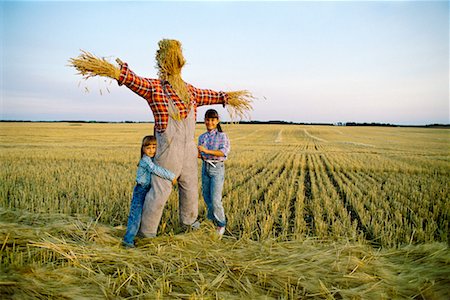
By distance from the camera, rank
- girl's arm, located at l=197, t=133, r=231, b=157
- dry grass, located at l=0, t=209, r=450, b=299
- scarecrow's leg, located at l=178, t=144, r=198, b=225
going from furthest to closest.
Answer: girl's arm, located at l=197, t=133, r=231, b=157, scarecrow's leg, located at l=178, t=144, r=198, b=225, dry grass, located at l=0, t=209, r=450, b=299

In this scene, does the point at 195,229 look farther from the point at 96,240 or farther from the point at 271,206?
the point at 271,206

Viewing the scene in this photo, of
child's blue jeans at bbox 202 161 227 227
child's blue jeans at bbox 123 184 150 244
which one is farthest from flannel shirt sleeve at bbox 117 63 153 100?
child's blue jeans at bbox 202 161 227 227

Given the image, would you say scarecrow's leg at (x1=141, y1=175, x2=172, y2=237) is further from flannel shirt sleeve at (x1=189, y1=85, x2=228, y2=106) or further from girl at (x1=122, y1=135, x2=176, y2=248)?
flannel shirt sleeve at (x1=189, y1=85, x2=228, y2=106)

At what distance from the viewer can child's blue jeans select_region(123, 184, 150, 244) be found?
356cm

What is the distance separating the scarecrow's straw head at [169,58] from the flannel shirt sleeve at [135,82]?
209 mm


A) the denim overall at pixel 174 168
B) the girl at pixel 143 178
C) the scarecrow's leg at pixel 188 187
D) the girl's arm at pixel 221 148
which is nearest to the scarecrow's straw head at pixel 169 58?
the denim overall at pixel 174 168

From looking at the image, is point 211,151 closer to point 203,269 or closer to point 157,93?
point 157,93

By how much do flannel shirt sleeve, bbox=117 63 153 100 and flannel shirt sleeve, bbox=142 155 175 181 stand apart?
669mm

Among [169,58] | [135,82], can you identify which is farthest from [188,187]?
[169,58]

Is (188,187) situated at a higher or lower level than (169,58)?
lower

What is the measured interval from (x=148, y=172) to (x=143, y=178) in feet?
Answer: 0.27

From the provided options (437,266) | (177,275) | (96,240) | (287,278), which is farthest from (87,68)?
(437,266)

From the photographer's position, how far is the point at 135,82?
3381 mm

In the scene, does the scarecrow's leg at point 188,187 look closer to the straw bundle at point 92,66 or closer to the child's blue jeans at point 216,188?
the child's blue jeans at point 216,188
